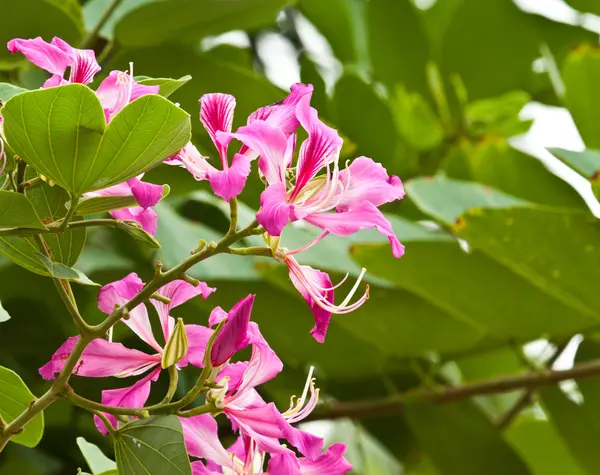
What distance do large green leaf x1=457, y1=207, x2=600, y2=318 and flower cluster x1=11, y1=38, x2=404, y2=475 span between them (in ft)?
1.32

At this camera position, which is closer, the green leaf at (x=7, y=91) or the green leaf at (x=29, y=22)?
the green leaf at (x=7, y=91)

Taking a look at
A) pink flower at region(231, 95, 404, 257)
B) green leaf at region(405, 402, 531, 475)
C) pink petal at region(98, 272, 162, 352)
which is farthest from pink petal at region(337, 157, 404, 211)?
green leaf at region(405, 402, 531, 475)

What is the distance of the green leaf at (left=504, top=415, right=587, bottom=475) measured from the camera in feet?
3.89

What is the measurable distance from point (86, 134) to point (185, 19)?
19.8 inches

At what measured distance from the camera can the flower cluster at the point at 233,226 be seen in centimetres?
42

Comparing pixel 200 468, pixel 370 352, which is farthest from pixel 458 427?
pixel 200 468

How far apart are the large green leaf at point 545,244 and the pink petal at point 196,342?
41cm

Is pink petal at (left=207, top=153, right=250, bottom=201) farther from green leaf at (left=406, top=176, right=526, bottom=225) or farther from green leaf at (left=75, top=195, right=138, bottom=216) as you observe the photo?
green leaf at (left=406, top=176, right=526, bottom=225)

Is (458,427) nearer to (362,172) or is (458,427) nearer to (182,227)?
(182,227)

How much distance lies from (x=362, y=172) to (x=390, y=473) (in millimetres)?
813

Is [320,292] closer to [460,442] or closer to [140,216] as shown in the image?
[140,216]

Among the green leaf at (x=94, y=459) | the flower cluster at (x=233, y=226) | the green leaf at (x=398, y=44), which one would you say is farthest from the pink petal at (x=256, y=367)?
the green leaf at (x=398, y=44)

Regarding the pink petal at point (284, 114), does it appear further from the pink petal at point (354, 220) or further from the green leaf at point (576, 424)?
the green leaf at point (576, 424)

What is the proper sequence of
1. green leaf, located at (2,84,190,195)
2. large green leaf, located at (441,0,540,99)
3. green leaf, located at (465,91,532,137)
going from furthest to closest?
large green leaf, located at (441,0,540,99), green leaf, located at (465,91,532,137), green leaf, located at (2,84,190,195)
